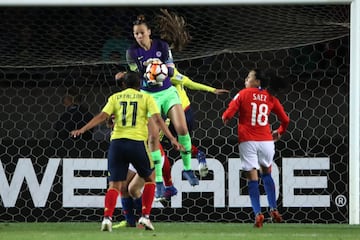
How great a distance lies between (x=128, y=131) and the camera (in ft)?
34.5

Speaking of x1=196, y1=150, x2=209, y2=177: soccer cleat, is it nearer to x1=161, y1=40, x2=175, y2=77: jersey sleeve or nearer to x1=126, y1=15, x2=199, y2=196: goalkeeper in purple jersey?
x1=126, y1=15, x2=199, y2=196: goalkeeper in purple jersey

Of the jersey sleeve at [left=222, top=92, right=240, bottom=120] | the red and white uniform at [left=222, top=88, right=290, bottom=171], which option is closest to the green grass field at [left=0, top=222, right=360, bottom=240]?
the red and white uniform at [left=222, top=88, right=290, bottom=171]

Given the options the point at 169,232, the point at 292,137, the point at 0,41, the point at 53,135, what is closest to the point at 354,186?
the point at 292,137

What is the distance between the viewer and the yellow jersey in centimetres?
1051

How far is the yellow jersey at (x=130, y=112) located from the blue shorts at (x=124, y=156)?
0.20 feet

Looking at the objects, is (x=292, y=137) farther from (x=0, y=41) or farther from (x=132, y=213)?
(x=0, y=41)

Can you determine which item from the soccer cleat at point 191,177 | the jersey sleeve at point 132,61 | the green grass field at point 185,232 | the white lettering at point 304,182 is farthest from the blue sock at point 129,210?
the white lettering at point 304,182

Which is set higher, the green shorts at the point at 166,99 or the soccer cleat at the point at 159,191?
the green shorts at the point at 166,99

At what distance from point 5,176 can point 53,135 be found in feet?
2.43

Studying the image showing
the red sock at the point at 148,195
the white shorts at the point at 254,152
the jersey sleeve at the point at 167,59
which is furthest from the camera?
the jersey sleeve at the point at 167,59

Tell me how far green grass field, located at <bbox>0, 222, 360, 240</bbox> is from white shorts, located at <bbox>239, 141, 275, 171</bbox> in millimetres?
612

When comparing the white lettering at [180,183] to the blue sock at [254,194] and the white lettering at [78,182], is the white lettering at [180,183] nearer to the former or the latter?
the white lettering at [78,182]

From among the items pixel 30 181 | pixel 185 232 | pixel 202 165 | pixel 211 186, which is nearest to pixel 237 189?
pixel 211 186

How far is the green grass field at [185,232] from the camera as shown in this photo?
9586mm
